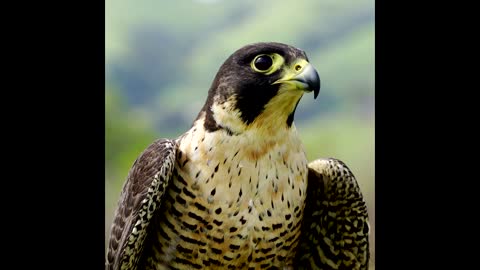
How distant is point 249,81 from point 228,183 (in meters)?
0.45

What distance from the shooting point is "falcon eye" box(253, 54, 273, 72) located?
266 cm

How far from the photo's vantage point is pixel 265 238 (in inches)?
111

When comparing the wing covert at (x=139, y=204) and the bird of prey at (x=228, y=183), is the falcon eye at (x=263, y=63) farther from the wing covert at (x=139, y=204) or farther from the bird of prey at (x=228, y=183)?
the wing covert at (x=139, y=204)

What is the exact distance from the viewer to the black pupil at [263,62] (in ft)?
8.73

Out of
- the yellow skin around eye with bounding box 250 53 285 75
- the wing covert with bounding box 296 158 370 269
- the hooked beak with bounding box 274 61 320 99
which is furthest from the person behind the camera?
the wing covert with bounding box 296 158 370 269

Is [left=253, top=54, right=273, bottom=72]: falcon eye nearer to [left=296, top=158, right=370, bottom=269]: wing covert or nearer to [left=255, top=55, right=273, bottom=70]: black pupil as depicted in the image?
[left=255, top=55, right=273, bottom=70]: black pupil

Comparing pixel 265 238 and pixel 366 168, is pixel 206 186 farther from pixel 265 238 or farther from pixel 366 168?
pixel 366 168

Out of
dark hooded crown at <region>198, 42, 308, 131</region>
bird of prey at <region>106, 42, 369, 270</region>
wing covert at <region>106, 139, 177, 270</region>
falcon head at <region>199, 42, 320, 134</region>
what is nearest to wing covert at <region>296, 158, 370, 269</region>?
bird of prey at <region>106, 42, 369, 270</region>

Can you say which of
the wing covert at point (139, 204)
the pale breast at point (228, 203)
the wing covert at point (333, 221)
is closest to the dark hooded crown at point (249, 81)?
the pale breast at point (228, 203)

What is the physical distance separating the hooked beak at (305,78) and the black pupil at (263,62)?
0.11 meters

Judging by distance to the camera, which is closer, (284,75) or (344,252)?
(284,75)

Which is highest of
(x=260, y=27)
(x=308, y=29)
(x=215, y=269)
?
(x=308, y=29)

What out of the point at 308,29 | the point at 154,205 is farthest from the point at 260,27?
the point at 154,205
